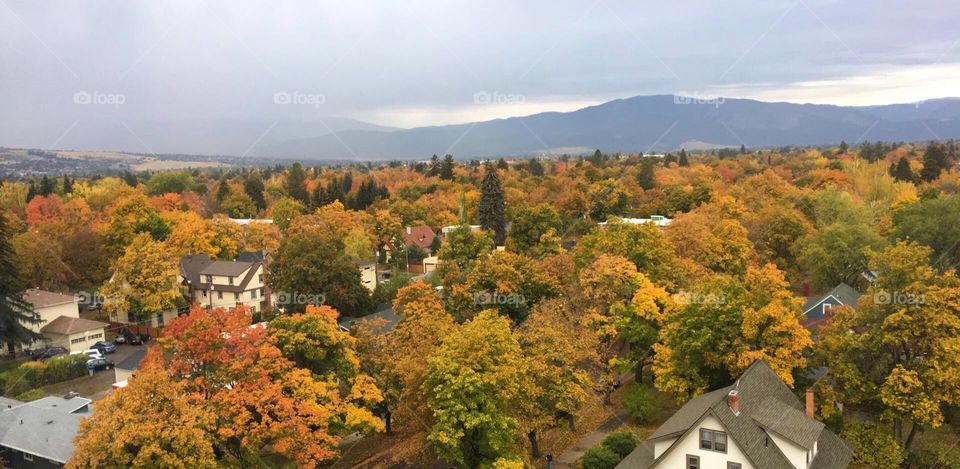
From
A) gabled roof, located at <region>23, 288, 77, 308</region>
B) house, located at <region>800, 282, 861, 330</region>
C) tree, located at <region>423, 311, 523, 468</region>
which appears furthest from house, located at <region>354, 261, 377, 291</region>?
house, located at <region>800, 282, 861, 330</region>

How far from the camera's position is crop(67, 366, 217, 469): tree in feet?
66.6

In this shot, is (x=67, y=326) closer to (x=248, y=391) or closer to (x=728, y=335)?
(x=248, y=391)

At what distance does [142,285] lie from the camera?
47812mm

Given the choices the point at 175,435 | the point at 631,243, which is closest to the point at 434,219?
the point at 631,243

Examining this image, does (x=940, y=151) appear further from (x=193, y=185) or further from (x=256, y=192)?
(x=193, y=185)

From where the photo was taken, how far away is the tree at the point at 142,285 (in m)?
47.4

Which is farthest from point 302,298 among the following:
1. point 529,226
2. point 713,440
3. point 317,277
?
point 713,440

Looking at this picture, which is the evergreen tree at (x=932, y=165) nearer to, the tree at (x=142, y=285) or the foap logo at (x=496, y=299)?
the foap logo at (x=496, y=299)

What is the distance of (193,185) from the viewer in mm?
117062

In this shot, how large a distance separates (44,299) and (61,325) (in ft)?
9.21

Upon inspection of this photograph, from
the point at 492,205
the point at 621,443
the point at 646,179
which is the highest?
the point at 646,179

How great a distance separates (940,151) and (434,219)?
72277mm

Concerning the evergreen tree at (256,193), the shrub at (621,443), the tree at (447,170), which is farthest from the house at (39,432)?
the tree at (447,170)

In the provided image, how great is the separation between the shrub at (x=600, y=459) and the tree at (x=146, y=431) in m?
14.0
